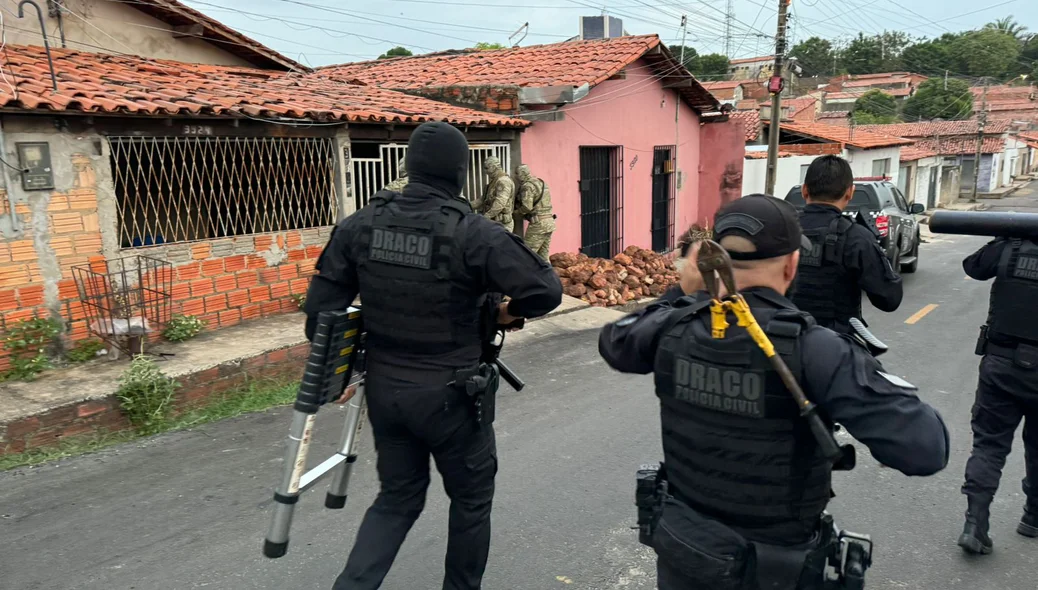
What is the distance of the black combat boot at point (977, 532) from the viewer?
10.3ft

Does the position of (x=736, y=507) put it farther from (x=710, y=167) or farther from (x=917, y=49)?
(x=917, y=49)

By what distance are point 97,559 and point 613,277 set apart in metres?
7.38

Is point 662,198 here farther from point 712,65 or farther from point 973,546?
point 712,65

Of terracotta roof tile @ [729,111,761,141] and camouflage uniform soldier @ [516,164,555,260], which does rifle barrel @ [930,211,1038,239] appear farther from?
terracotta roof tile @ [729,111,761,141]

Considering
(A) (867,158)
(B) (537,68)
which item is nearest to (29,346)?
(B) (537,68)

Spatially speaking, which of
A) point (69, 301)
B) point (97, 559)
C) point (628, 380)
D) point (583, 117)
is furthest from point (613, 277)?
point (97, 559)

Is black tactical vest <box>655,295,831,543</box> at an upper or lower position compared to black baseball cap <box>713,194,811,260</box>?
lower

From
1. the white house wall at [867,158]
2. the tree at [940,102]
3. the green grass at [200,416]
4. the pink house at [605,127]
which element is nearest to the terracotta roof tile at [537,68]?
the pink house at [605,127]

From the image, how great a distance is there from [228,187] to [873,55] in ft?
246

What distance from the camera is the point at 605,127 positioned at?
11062 mm

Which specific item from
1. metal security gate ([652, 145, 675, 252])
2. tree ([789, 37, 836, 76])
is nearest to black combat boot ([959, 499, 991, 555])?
metal security gate ([652, 145, 675, 252])

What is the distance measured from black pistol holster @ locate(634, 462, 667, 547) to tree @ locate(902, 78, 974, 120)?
56365 millimetres

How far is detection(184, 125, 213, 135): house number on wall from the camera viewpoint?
233 inches

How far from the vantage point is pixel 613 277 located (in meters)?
9.66
